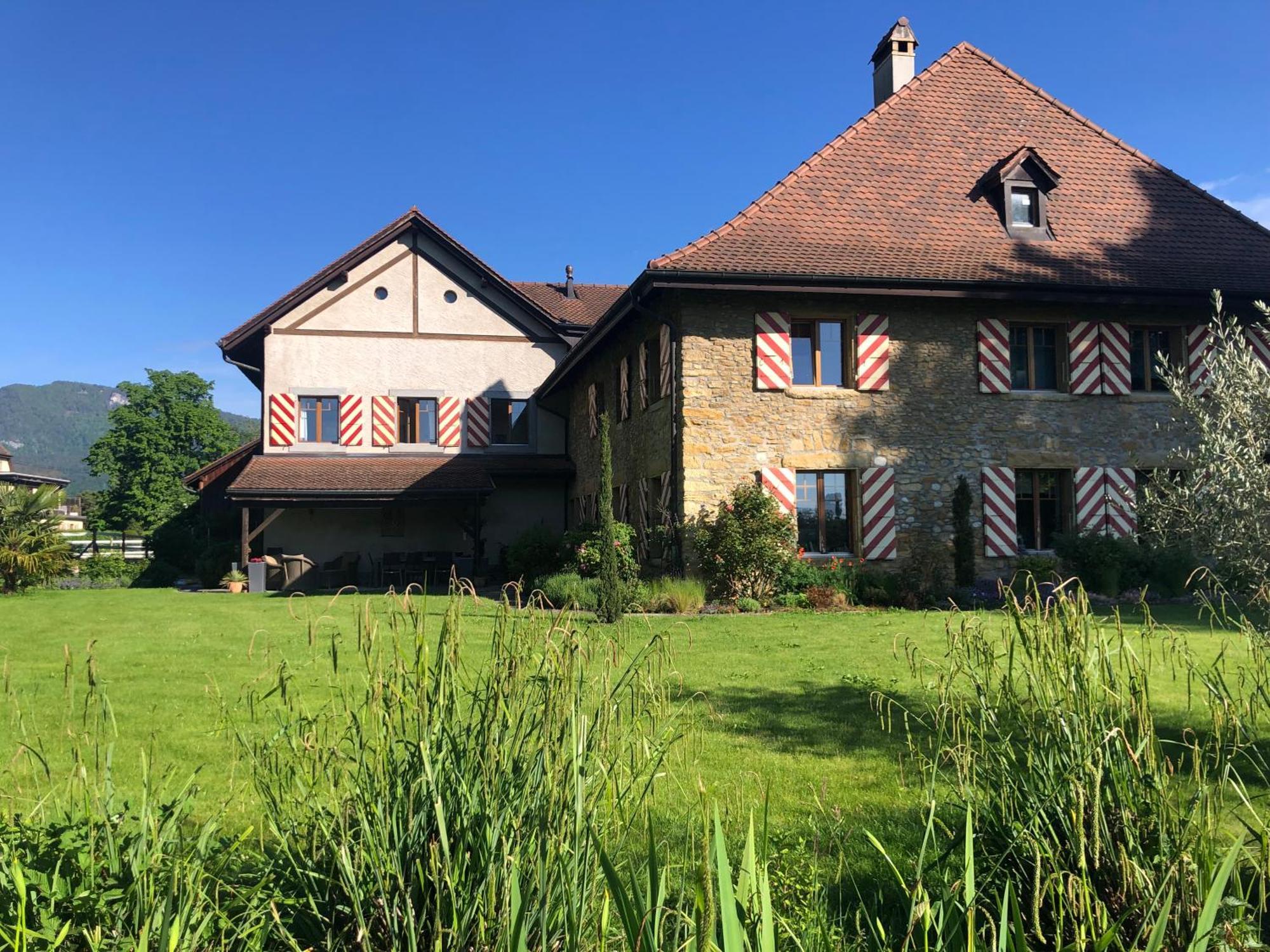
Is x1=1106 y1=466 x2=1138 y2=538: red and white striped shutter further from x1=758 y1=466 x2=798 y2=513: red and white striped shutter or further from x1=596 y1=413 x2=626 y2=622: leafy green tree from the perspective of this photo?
x1=596 y1=413 x2=626 y2=622: leafy green tree

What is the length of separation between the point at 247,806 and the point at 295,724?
161cm

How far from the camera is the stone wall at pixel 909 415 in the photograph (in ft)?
45.8

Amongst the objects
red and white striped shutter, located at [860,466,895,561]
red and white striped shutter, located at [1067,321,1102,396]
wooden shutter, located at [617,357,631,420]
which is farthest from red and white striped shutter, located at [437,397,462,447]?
red and white striped shutter, located at [1067,321,1102,396]

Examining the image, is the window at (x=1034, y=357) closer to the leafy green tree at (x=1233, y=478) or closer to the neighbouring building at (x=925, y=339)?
the neighbouring building at (x=925, y=339)

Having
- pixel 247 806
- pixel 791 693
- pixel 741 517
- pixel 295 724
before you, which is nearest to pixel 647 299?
pixel 741 517

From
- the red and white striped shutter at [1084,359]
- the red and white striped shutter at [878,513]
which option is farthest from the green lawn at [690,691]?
the red and white striped shutter at [1084,359]

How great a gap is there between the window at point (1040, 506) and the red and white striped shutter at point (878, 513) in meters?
2.24

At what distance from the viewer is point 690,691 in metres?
6.46

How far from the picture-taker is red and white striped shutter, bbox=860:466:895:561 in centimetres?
1417

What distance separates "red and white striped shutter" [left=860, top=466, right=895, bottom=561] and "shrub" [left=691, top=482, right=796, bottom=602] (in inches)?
53.5

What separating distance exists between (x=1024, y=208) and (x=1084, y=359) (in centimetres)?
289

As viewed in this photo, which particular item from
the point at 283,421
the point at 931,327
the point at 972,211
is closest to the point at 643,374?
the point at 931,327

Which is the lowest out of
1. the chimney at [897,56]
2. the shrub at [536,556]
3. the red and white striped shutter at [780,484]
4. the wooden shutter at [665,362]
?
the shrub at [536,556]

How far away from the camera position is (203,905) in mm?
2199
